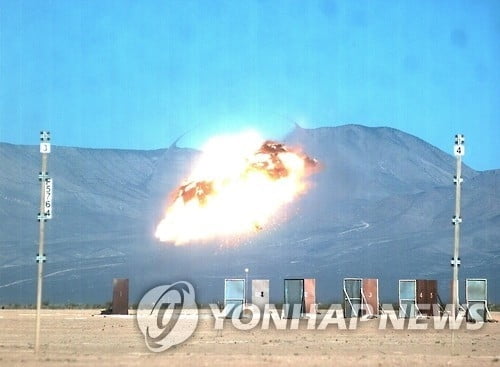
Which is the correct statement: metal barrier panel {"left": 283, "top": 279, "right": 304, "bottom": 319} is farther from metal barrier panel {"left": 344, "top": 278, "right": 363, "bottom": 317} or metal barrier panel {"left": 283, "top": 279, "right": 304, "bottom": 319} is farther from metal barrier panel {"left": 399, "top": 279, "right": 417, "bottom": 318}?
metal barrier panel {"left": 399, "top": 279, "right": 417, "bottom": 318}

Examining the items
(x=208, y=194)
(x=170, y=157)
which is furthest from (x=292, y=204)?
(x=208, y=194)

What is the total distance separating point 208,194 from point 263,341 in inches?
871

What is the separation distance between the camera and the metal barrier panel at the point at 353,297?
231ft

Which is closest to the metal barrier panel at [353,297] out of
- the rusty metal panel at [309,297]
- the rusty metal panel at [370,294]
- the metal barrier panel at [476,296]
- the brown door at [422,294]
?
the rusty metal panel at [370,294]

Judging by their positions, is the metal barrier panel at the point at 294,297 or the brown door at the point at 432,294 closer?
the metal barrier panel at the point at 294,297

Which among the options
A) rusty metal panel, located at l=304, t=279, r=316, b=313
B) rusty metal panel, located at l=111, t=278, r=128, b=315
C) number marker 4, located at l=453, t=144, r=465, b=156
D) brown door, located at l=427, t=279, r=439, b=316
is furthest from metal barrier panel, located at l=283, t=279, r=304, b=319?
number marker 4, located at l=453, t=144, r=465, b=156

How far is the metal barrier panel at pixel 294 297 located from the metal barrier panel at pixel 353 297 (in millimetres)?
2489

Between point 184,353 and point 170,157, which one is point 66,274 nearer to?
point 170,157

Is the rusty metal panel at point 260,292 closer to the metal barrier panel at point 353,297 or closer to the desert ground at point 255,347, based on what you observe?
the metal barrier panel at point 353,297

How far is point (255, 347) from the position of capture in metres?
48.7

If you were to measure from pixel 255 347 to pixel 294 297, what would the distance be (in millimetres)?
22333

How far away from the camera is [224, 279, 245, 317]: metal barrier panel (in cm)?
6988

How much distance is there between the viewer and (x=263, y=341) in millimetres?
52031

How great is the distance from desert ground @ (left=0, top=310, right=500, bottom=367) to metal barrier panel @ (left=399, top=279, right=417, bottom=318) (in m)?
6.04
